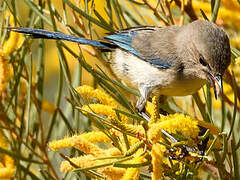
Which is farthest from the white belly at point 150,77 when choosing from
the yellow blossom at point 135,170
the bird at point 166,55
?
the yellow blossom at point 135,170

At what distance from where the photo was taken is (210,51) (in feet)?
6.60

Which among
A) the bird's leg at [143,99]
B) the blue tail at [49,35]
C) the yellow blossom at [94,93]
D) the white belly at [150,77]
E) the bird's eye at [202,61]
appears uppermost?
the blue tail at [49,35]

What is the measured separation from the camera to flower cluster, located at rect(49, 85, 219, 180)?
1.15m

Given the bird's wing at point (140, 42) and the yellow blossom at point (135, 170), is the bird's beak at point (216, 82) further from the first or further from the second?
the yellow blossom at point (135, 170)

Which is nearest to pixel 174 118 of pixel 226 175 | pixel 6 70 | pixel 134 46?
pixel 226 175

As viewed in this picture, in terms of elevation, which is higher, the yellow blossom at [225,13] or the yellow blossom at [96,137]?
the yellow blossom at [225,13]

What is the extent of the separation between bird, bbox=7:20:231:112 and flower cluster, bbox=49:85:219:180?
1.98 feet

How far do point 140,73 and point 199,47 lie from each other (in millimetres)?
461

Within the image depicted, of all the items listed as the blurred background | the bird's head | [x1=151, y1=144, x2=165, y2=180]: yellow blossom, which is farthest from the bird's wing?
[x1=151, y1=144, x2=165, y2=180]: yellow blossom

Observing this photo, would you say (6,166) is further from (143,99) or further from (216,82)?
(216,82)

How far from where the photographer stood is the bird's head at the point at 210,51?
6.23ft

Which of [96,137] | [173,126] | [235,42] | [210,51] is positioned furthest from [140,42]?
[173,126]

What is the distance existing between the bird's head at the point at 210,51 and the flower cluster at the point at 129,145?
0.54m

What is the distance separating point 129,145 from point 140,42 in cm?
137
